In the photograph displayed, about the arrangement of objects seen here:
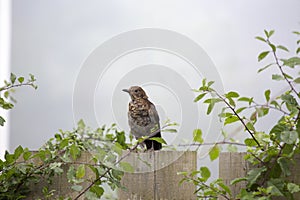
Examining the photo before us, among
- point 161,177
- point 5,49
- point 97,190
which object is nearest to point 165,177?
point 161,177

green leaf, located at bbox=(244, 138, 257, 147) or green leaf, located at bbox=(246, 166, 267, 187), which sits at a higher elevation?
green leaf, located at bbox=(244, 138, 257, 147)

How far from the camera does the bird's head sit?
57.2 inches

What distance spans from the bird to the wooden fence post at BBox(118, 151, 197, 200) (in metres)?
0.10

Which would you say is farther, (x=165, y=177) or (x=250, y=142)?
(x=165, y=177)

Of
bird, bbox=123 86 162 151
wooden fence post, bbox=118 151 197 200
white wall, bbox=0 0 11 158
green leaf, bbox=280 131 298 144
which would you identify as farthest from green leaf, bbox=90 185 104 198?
white wall, bbox=0 0 11 158

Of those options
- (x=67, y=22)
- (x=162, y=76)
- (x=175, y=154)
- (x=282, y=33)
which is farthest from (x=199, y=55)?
(x=67, y=22)

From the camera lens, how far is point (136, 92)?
4.83ft

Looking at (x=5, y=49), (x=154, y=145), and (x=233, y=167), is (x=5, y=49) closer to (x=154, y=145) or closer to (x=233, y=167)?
(x=154, y=145)

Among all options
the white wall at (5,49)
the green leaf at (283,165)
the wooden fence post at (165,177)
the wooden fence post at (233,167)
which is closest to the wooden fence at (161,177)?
the wooden fence post at (165,177)

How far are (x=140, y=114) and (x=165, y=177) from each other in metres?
0.24

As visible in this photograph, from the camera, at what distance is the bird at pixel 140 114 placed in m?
1.45

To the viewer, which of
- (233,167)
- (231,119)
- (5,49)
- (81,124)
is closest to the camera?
(231,119)

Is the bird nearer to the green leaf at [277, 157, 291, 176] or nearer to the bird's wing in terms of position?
the bird's wing

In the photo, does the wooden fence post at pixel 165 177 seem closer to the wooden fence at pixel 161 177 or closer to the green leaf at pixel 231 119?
the wooden fence at pixel 161 177
